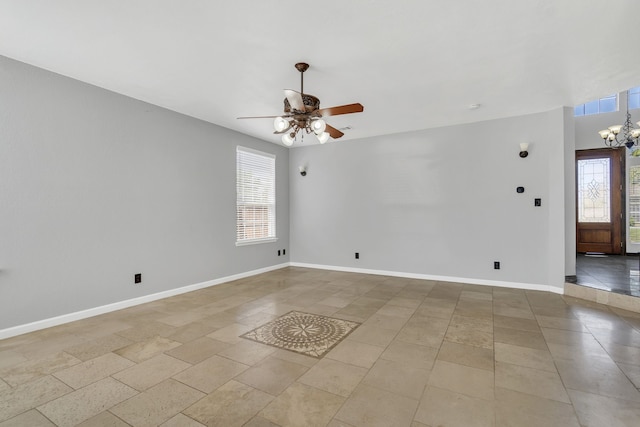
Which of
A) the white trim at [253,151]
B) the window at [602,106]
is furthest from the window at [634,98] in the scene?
the white trim at [253,151]

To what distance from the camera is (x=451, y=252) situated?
5285 mm

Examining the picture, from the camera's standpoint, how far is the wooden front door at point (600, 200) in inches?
264

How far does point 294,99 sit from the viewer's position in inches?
113

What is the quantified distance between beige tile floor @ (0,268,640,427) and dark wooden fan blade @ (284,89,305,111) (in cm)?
236

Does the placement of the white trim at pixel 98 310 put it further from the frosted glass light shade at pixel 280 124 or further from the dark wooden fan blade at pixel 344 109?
the dark wooden fan blade at pixel 344 109

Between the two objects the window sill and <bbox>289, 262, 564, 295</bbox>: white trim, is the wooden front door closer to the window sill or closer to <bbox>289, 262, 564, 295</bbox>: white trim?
<bbox>289, 262, 564, 295</bbox>: white trim

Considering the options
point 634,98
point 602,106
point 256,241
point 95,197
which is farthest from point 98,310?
point 634,98

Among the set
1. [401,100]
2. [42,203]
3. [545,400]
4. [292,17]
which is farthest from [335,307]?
[42,203]

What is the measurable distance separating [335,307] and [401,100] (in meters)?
2.98

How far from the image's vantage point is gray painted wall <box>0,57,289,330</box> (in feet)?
9.98

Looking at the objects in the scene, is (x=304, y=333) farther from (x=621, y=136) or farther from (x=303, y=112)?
(x=621, y=136)

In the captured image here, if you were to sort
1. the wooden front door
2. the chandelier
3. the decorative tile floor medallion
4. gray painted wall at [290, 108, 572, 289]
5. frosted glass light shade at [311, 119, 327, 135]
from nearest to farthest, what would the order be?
the decorative tile floor medallion → frosted glass light shade at [311, 119, 327, 135] → gray painted wall at [290, 108, 572, 289] → the chandelier → the wooden front door

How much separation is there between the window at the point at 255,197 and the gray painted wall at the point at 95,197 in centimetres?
53

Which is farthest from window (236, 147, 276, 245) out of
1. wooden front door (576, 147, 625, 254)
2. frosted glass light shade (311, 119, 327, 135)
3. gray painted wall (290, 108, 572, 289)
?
wooden front door (576, 147, 625, 254)
